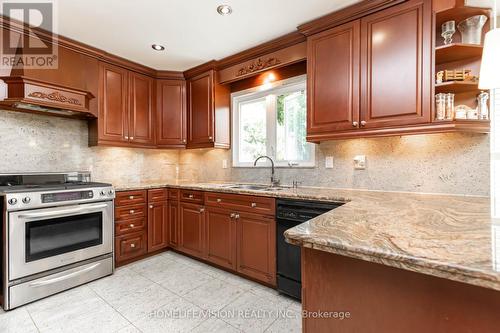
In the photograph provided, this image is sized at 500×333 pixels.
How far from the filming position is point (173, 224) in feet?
10.3

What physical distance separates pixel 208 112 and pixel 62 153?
69.7 inches

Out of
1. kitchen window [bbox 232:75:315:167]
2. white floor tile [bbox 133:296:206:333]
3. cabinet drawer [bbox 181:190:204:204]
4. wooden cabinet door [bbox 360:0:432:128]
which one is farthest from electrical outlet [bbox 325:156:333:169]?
white floor tile [bbox 133:296:206:333]

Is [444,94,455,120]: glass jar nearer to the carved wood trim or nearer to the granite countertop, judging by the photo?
the granite countertop

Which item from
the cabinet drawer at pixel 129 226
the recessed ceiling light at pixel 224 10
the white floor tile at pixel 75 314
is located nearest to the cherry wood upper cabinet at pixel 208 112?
the recessed ceiling light at pixel 224 10

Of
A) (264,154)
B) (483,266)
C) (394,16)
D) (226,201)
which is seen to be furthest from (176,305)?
(394,16)

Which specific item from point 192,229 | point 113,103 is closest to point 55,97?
point 113,103

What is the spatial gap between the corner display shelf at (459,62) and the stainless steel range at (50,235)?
3087mm

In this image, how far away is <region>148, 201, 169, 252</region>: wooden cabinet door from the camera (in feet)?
9.94

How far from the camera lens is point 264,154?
10.0ft

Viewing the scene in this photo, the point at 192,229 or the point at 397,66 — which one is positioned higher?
the point at 397,66

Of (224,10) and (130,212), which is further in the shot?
(130,212)

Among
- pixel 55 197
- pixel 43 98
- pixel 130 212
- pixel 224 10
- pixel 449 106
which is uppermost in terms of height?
pixel 224 10

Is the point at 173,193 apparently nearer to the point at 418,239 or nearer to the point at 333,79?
the point at 333,79

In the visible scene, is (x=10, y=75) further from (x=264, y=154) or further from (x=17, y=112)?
(x=264, y=154)
